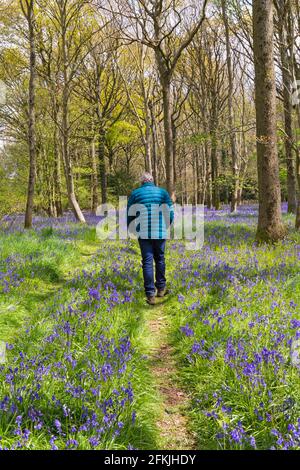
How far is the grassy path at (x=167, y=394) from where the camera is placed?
279 cm

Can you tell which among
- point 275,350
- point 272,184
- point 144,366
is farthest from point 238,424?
point 272,184

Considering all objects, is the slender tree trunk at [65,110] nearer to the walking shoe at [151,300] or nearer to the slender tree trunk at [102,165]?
the slender tree trunk at [102,165]

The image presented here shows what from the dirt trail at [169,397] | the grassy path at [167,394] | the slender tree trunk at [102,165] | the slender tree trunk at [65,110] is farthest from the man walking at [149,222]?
the slender tree trunk at [102,165]

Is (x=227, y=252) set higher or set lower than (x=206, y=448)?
higher

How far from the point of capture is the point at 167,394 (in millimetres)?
3422

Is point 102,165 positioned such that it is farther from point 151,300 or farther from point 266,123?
point 151,300

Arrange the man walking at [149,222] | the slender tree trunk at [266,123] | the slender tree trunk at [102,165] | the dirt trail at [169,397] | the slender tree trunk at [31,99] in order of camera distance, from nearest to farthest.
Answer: the dirt trail at [169,397] → the man walking at [149,222] → the slender tree trunk at [266,123] → the slender tree trunk at [31,99] → the slender tree trunk at [102,165]

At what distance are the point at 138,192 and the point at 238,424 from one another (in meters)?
4.54

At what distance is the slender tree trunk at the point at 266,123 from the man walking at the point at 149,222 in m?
3.26

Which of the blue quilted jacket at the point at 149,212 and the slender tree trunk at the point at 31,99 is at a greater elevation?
the slender tree trunk at the point at 31,99

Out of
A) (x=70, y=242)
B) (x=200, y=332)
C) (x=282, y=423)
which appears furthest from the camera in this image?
(x=70, y=242)

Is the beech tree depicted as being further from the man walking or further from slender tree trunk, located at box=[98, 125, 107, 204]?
slender tree trunk, located at box=[98, 125, 107, 204]
